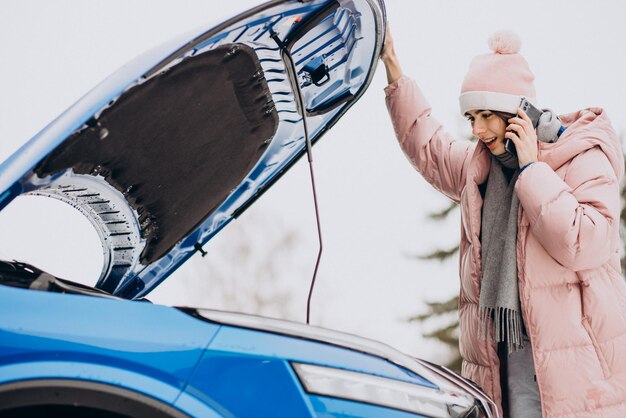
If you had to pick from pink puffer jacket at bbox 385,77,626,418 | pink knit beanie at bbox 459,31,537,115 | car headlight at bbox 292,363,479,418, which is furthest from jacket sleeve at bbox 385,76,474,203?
car headlight at bbox 292,363,479,418

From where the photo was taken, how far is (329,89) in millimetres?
2820

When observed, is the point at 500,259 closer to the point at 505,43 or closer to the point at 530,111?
the point at 530,111

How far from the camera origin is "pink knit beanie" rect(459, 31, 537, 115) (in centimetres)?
284

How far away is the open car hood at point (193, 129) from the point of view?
1874 mm

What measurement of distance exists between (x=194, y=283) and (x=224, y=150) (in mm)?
14795

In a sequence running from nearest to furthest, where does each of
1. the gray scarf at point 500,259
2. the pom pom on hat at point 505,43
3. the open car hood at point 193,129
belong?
the open car hood at point 193,129 → the gray scarf at point 500,259 → the pom pom on hat at point 505,43

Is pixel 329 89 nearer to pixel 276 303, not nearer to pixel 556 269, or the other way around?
pixel 556 269

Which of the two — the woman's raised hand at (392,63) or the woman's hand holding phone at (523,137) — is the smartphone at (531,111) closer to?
the woman's hand holding phone at (523,137)

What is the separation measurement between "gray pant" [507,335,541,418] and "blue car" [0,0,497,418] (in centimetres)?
67

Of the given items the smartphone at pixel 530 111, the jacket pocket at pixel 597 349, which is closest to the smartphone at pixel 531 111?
the smartphone at pixel 530 111

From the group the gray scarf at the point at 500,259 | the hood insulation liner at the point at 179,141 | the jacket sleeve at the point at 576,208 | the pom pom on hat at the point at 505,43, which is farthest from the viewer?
the pom pom on hat at the point at 505,43

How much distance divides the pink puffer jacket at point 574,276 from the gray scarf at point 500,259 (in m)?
0.03

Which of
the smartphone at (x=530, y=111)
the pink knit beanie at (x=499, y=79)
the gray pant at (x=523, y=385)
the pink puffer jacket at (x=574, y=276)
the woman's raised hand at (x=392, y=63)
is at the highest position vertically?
the woman's raised hand at (x=392, y=63)

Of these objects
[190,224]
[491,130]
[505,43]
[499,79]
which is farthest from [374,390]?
[505,43]
